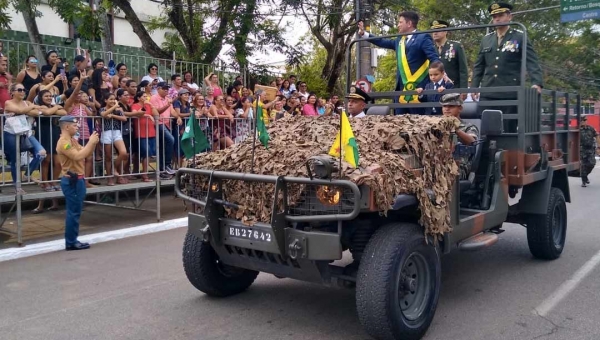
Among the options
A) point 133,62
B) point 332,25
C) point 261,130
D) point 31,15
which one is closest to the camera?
point 261,130

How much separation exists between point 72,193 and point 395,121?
170 inches

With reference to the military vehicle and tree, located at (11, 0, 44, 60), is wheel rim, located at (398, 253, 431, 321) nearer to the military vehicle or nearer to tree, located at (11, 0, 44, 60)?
the military vehicle

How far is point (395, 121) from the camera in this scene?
4.96m

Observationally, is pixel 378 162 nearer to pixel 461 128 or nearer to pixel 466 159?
pixel 461 128

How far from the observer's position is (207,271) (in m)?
5.11

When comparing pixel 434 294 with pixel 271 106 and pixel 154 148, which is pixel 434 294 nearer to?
pixel 154 148

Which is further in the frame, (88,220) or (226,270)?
(88,220)

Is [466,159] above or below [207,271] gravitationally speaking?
above

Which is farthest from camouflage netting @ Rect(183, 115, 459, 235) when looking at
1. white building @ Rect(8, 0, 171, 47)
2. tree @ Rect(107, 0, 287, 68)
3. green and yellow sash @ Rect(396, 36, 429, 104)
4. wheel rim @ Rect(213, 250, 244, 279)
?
white building @ Rect(8, 0, 171, 47)

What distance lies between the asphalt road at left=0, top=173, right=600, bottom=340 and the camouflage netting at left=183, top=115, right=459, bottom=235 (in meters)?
0.92

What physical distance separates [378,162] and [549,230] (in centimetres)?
328

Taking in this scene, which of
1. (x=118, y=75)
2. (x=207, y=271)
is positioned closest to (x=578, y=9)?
(x=118, y=75)

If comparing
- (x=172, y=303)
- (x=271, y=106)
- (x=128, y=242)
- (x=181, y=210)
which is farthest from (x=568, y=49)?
(x=172, y=303)

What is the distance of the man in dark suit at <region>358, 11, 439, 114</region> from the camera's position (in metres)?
6.62
